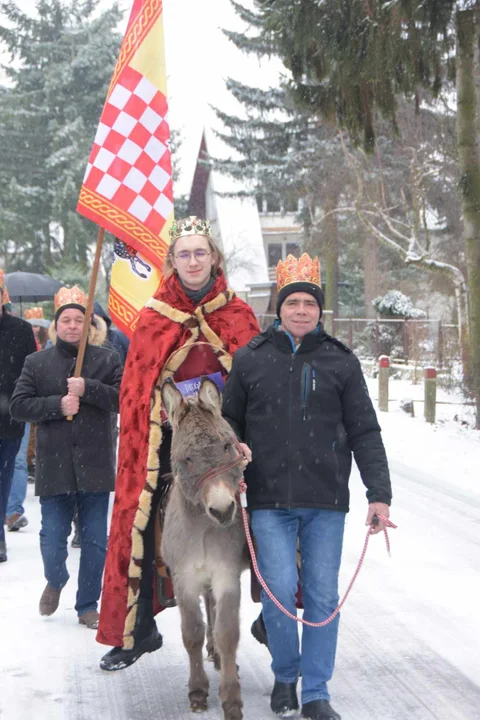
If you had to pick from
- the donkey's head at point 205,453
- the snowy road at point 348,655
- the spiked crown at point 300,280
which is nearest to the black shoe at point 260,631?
the snowy road at point 348,655

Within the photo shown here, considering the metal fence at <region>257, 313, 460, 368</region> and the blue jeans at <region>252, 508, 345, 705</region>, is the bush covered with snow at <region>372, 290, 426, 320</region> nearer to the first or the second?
the metal fence at <region>257, 313, 460, 368</region>

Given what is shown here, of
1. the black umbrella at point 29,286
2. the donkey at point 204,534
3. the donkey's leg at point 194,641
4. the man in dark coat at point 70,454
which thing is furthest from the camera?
the black umbrella at point 29,286

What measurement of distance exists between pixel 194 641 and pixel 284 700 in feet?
A: 1.67

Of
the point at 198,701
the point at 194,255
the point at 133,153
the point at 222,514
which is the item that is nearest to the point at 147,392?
the point at 194,255

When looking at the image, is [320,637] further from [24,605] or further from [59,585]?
[24,605]

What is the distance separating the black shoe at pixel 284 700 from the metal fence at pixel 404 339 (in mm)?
18292

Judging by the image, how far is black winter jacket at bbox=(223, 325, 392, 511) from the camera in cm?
470

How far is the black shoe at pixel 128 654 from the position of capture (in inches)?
211

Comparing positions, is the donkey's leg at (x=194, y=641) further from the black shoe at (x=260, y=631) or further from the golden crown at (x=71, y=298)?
the golden crown at (x=71, y=298)

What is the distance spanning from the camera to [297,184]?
3797cm

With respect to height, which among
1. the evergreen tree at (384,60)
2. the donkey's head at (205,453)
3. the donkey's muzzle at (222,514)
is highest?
the evergreen tree at (384,60)

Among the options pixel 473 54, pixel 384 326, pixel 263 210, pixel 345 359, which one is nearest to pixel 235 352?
pixel 345 359

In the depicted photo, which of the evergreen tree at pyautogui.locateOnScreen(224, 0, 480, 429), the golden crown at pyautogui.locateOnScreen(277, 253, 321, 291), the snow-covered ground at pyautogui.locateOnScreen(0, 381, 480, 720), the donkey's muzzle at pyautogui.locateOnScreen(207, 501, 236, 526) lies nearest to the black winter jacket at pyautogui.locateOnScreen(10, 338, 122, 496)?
the snow-covered ground at pyautogui.locateOnScreen(0, 381, 480, 720)

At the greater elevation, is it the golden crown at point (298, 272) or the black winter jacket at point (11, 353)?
the golden crown at point (298, 272)
